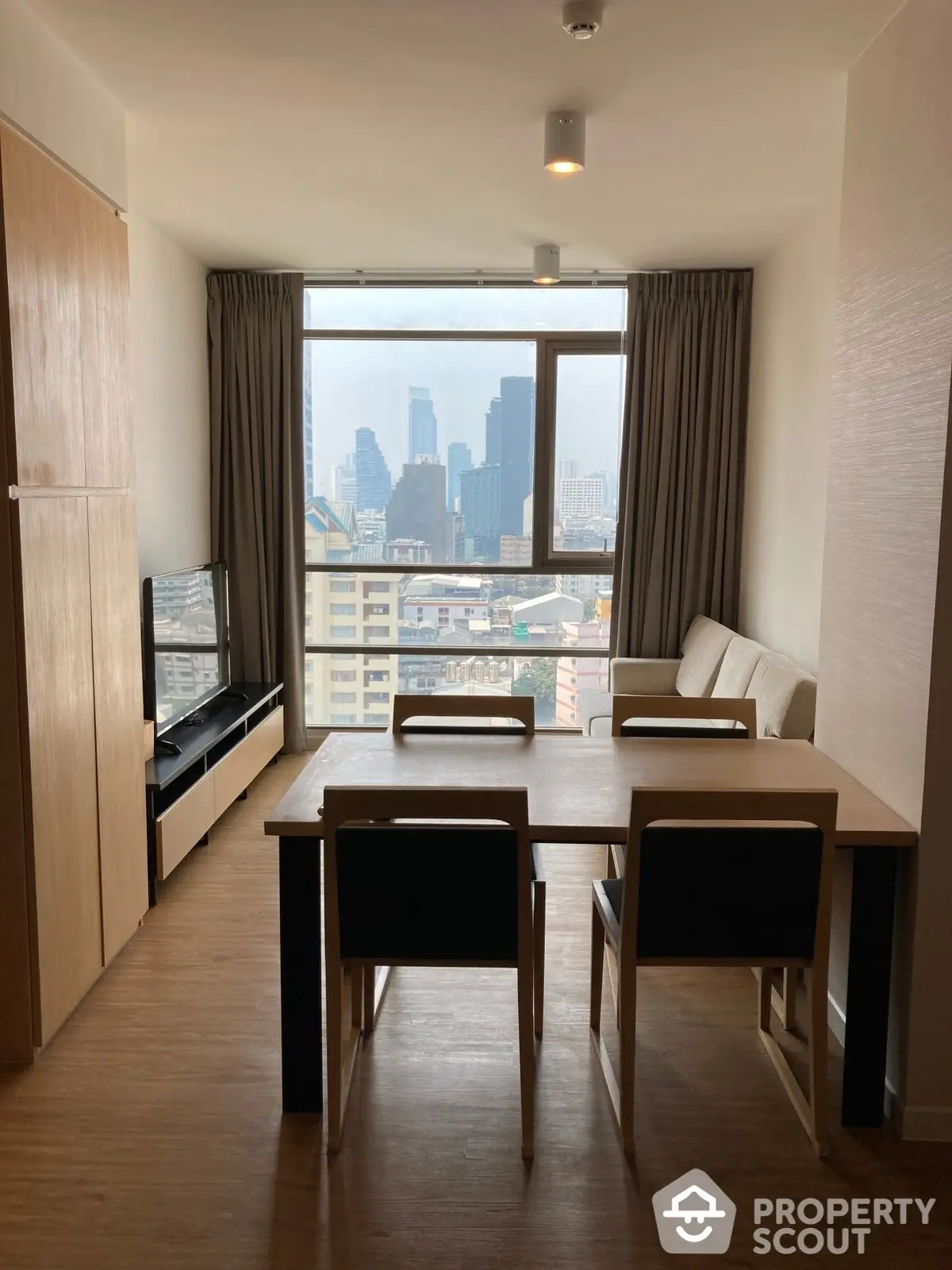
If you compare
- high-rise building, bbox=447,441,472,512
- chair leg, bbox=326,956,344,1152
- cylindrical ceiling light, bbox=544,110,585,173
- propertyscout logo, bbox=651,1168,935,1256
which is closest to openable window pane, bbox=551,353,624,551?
high-rise building, bbox=447,441,472,512

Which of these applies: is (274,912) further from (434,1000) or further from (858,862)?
(858,862)

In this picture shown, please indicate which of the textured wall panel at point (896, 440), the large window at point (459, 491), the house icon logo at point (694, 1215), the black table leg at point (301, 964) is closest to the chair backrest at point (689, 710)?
the textured wall panel at point (896, 440)

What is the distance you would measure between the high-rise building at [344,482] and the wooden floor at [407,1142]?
3283mm

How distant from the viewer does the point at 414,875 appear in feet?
6.77

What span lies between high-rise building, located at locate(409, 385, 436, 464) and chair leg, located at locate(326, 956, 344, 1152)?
401cm

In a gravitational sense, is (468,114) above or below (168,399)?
above

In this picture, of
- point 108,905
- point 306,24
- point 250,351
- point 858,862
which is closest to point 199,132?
point 306,24

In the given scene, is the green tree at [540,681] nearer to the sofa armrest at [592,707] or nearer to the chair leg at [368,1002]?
the sofa armrest at [592,707]

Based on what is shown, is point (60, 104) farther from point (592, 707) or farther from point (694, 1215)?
point (592, 707)

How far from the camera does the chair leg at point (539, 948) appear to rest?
254 cm

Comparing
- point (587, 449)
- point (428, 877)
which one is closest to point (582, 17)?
point (428, 877)

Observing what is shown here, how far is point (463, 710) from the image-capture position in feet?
10.1

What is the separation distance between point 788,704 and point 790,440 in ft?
4.82

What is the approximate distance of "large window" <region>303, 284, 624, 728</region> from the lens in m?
5.60
